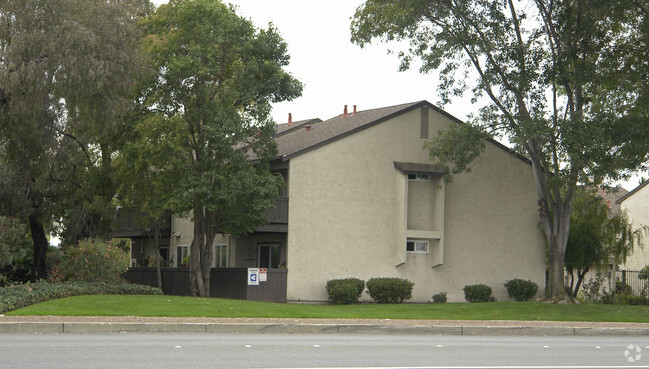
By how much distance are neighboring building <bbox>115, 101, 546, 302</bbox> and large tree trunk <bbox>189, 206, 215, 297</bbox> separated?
7.59 ft

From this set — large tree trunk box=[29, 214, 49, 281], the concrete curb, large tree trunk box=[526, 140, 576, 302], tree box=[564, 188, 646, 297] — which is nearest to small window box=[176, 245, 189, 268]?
large tree trunk box=[29, 214, 49, 281]

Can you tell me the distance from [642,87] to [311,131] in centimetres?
1405

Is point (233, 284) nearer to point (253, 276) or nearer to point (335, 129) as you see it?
point (253, 276)

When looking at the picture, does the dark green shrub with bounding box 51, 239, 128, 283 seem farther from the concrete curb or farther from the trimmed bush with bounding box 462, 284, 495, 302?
the trimmed bush with bounding box 462, 284, 495, 302

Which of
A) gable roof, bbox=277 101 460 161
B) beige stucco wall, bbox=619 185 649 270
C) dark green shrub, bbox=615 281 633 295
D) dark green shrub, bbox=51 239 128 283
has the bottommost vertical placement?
dark green shrub, bbox=615 281 633 295

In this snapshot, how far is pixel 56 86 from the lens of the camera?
24875 mm

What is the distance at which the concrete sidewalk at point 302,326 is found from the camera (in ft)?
53.5

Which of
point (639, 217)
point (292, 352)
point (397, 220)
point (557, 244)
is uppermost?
point (639, 217)

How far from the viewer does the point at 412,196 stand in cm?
3241

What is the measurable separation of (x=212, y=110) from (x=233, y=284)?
22.5 ft

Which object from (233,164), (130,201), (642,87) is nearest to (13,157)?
(130,201)

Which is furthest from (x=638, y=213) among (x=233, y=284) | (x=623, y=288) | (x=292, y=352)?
(x=292, y=352)

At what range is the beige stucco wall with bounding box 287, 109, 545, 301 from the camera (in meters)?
30.8

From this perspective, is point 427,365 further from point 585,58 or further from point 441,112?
point 441,112
